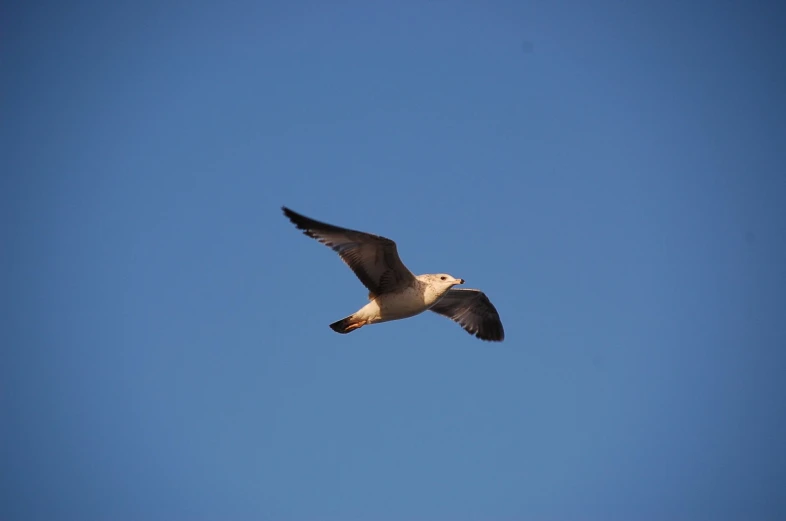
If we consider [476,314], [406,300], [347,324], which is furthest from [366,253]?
[476,314]

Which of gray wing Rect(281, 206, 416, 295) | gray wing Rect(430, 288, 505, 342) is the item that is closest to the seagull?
gray wing Rect(281, 206, 416, 295)

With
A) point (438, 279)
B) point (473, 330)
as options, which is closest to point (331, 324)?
point (438, 279)

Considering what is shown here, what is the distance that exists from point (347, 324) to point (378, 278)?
92 cm

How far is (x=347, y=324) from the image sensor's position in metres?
11.1

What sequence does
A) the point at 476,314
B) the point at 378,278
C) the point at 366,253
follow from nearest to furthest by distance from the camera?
the point at 366,253 < the point at 378,278 < the point at 476,314

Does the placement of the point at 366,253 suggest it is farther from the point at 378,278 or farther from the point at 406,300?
the point at 406,300

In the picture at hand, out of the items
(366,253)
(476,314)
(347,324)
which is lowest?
(347,324)

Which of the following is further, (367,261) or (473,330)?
(473,330)

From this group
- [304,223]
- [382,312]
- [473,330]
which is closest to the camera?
[304,223]

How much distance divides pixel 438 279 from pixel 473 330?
130 inches

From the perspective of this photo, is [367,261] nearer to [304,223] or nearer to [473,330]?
[304,223]

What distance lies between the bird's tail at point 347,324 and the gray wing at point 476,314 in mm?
2948

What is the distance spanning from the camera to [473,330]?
1392 centimetres

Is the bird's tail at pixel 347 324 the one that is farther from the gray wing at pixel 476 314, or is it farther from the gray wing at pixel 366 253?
the gray wing at pixel 476 314
